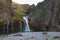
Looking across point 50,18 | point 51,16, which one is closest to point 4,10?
point 50,18

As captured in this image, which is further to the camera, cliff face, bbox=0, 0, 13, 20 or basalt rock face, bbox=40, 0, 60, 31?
cliff face, bbox=0, 0, 13, 20

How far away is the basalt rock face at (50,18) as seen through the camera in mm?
31970

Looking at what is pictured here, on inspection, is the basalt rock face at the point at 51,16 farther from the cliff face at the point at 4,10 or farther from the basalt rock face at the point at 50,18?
the cliff face at the point at 4,10

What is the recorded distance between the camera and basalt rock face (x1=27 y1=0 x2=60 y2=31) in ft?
105

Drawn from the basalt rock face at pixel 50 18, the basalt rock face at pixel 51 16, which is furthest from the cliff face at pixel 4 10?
the basalt rock face at pixel 51 16

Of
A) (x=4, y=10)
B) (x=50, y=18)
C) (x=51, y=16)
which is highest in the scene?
(x=4, y=10)

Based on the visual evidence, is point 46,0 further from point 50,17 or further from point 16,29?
point 16,29

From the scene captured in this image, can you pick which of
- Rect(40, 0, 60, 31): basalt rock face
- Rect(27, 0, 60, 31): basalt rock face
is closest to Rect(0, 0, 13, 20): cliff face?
Rect(27, 0, 60, 31): basalt rock face

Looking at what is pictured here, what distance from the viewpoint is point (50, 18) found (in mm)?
33219

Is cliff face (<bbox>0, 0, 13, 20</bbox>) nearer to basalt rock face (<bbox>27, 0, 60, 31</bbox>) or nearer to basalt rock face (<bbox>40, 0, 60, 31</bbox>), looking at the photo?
basalt rock face (<bbox>27, 0, 60, 31</bbox>)

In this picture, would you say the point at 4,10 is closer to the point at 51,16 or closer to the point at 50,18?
the point at 50,18

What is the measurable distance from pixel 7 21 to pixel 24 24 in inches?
154

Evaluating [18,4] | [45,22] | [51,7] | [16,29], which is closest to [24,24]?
[16,29]

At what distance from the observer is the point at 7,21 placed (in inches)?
1213
